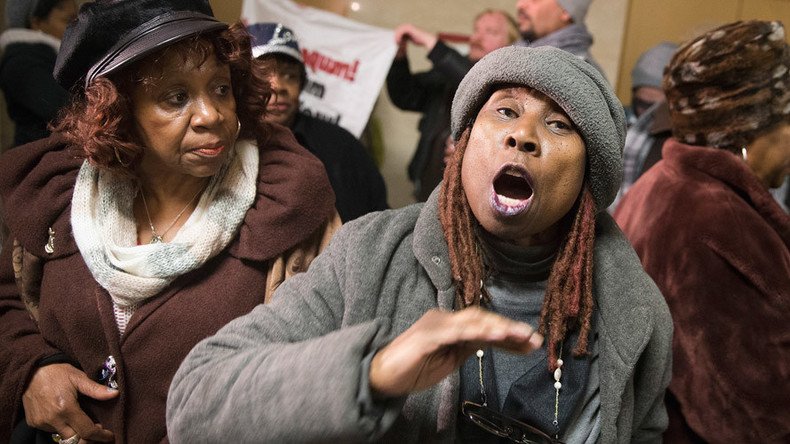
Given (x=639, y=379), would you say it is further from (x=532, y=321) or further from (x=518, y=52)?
(x=518, y=52)

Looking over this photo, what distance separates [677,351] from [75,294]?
1.17m

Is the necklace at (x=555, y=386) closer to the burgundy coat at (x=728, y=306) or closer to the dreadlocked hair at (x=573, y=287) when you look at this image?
the dreadlocked hair at (x=573, y=287)

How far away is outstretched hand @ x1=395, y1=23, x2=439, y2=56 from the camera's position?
2283 millimetres

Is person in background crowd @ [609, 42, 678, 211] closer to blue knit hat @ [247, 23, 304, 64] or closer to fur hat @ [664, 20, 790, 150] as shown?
fur hat @ [664, 20, 790, 150]

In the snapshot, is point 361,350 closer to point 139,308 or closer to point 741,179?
point 139,308

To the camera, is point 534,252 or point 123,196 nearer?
point 534,252

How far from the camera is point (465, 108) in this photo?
109 cm

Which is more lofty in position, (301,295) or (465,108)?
(465,108)

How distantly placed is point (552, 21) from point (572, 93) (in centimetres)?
155

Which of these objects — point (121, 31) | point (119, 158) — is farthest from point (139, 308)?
point (121, 31)

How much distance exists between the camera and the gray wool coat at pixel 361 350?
2.67 ft

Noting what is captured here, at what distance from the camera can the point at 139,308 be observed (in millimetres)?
1239

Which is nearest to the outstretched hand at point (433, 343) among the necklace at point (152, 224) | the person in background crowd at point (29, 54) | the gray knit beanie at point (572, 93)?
the gray knit beanie at point (572, 93)

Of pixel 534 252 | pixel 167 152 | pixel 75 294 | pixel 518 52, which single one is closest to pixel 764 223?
pixel 534 252
